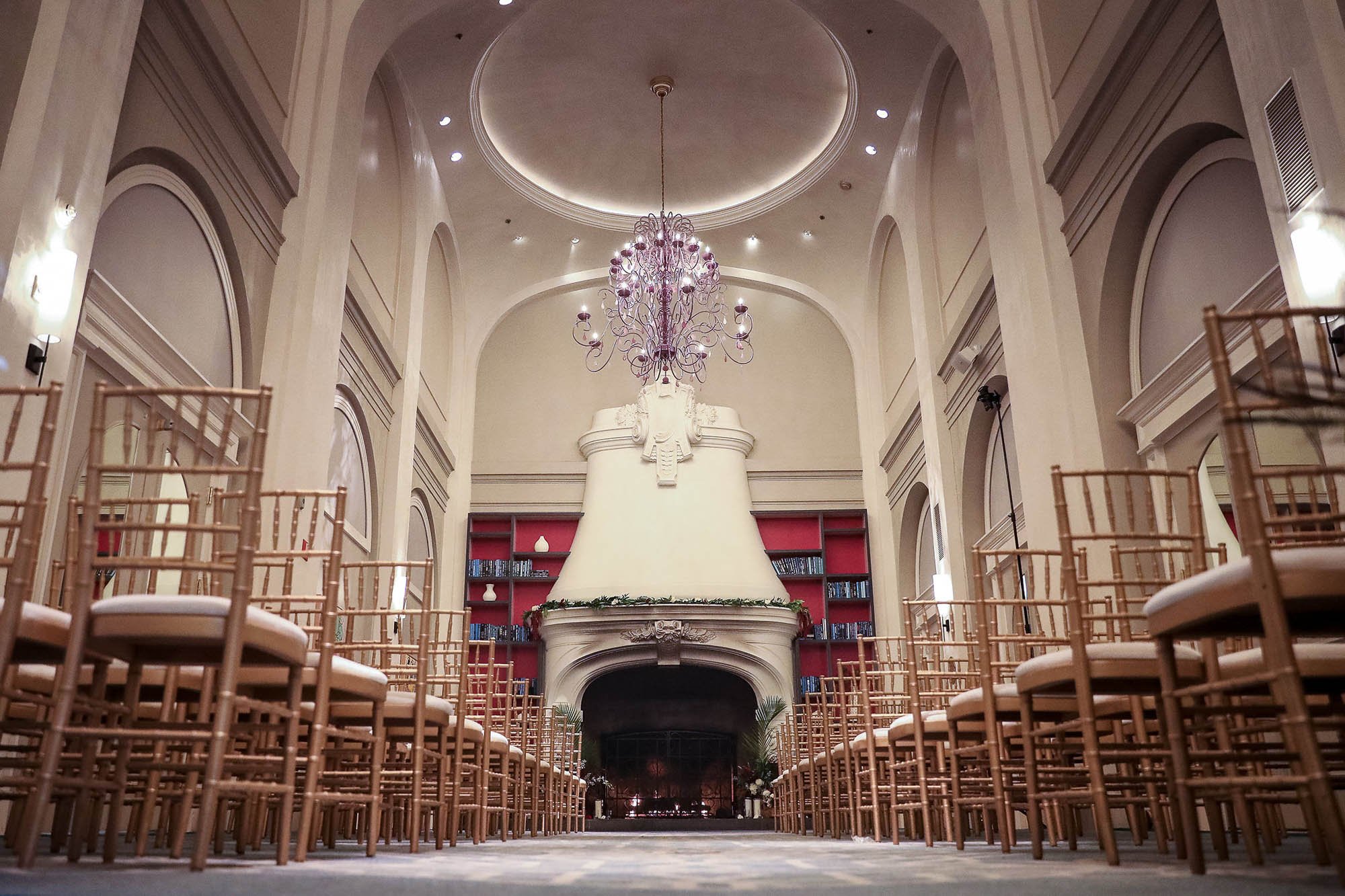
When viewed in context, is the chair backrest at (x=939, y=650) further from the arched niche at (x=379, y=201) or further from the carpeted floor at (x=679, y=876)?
the arched niche at (x=379, y=201)

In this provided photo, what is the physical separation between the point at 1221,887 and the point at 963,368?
25.5 feet

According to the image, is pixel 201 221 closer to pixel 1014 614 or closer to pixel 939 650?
pixel 1014 614

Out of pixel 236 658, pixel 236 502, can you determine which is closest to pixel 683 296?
pixel 236 502

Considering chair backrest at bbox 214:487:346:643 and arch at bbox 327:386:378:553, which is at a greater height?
arch at bbox 327:386:378:553

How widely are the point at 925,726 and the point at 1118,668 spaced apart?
1.72 m

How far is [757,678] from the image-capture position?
11938mm

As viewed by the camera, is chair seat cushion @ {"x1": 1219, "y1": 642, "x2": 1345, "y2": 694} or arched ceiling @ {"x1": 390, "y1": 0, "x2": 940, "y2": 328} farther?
arched ceiling @ {"x1": 390, "y1": 0, "x2": 940, "y2": 328}

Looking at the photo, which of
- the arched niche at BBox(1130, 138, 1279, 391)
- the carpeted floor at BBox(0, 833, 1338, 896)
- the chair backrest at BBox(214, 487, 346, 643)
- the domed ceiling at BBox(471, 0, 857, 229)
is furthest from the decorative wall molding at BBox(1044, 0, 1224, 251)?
the chair backrest at BBox(214, 487, 346, 643)

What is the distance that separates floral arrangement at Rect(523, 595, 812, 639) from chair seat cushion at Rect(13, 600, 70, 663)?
9.46m

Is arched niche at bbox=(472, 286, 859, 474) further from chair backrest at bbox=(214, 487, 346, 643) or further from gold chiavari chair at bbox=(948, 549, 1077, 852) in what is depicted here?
gold chiavari chair at bbox=(948, 549, 1077, 852)

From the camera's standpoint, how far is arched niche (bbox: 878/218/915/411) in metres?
11.9

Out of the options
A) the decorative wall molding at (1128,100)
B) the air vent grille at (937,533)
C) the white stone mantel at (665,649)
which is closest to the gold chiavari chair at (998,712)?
the decorative wall molding at (1128,100)

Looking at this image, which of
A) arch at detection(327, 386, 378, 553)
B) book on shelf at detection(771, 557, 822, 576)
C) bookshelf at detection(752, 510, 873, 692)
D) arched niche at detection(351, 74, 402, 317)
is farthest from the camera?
book on shelf at detection(771, 557, 822, 576)


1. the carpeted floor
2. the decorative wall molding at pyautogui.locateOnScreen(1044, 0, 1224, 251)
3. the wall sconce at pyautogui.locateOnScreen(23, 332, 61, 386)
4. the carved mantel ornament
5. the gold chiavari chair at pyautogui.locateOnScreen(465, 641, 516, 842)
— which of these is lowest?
the carpeted floor
